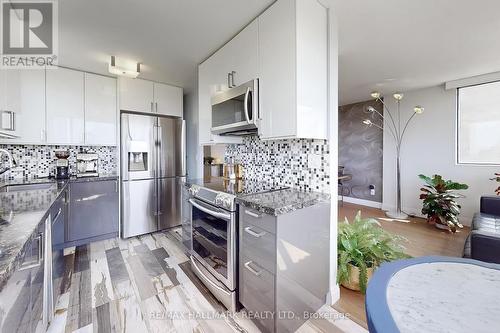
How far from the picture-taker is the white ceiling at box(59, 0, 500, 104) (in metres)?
1.65

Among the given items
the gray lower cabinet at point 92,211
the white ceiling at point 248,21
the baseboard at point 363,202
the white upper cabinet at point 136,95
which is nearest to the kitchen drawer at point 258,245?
the white ceiling at point 248,21

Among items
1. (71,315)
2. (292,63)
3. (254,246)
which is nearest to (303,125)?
(292,63)

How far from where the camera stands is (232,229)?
153cm

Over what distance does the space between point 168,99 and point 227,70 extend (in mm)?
1689

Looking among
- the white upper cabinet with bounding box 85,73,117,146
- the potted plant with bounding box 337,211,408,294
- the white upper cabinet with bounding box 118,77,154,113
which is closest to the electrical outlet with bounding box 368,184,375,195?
the potted plant with bounding box 337,211,408,294

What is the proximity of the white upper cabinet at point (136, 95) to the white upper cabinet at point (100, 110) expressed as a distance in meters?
0.23

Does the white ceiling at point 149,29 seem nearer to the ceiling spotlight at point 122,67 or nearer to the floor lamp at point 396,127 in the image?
the ceiling spotlight at point 122,67

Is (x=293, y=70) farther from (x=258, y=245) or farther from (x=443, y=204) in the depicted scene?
(x=443, y=204)

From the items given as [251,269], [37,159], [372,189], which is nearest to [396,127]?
[372,189]

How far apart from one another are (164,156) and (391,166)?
14.5ft

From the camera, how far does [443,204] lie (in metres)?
3.28

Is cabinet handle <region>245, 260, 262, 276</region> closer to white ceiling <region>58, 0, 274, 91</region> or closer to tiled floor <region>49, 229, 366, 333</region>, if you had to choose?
tiled floor <region>49, 229, 366, 333</region>

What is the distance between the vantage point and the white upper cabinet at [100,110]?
289 cm

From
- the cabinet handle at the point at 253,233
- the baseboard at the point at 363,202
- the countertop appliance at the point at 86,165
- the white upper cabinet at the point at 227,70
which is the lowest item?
the baseboard at the point at 363,202
